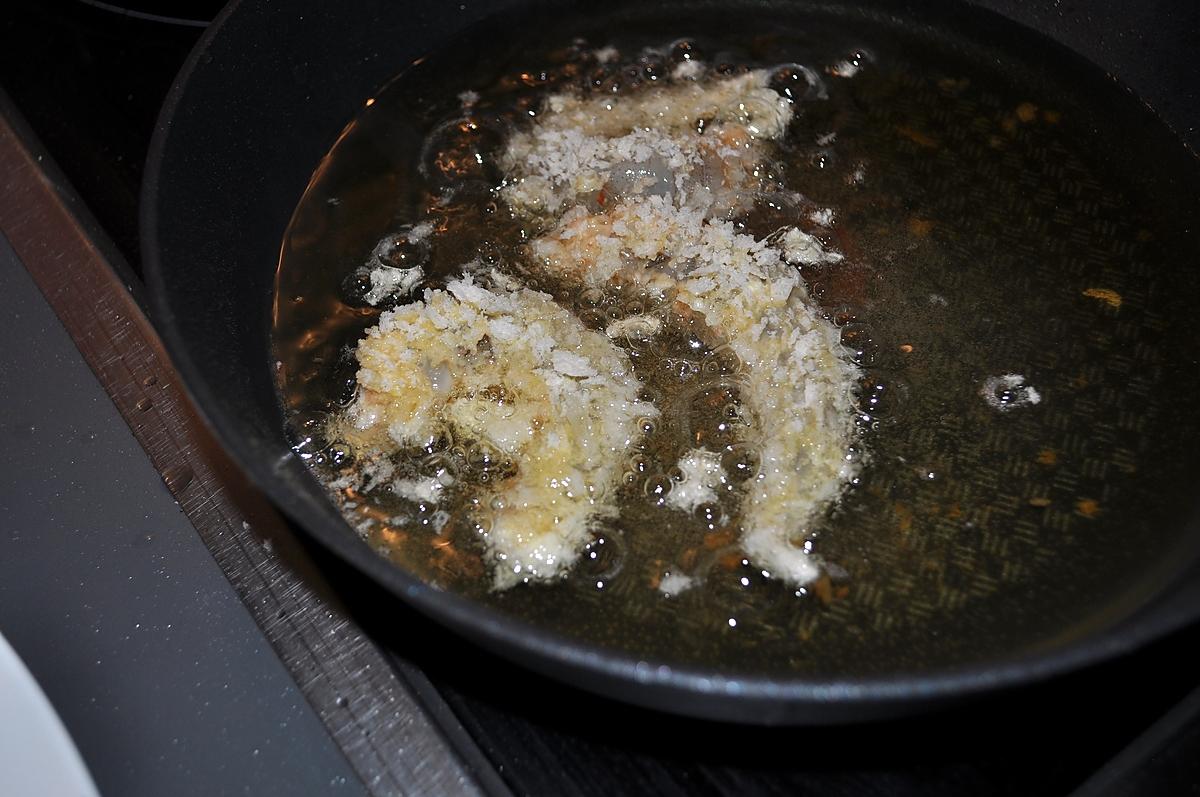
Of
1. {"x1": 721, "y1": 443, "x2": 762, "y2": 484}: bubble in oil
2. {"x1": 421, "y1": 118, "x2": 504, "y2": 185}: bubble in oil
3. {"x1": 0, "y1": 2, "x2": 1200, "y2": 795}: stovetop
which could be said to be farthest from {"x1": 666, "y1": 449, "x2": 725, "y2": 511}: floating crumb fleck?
{"x1": 421, "y1": 118, "x2": 504, "y2": 185}: bubble in oil

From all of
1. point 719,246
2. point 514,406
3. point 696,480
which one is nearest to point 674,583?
point 696,480

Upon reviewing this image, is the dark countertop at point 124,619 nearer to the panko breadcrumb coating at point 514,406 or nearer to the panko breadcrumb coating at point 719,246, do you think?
the panko breadcrumb coating at point 514,406

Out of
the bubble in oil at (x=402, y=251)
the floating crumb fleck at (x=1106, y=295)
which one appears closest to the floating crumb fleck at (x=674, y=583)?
the bubble in oil at (x=402, y=251)

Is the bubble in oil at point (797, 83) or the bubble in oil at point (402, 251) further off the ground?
the bubble in oil at point (797, 83)

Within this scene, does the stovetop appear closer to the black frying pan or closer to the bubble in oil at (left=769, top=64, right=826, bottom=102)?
the black frying pan

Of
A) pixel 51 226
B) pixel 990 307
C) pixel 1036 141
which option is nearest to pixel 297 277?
pixel 51 226

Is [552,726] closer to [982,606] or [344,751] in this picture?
[344,751]

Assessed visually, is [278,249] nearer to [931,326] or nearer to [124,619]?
[124,619]
